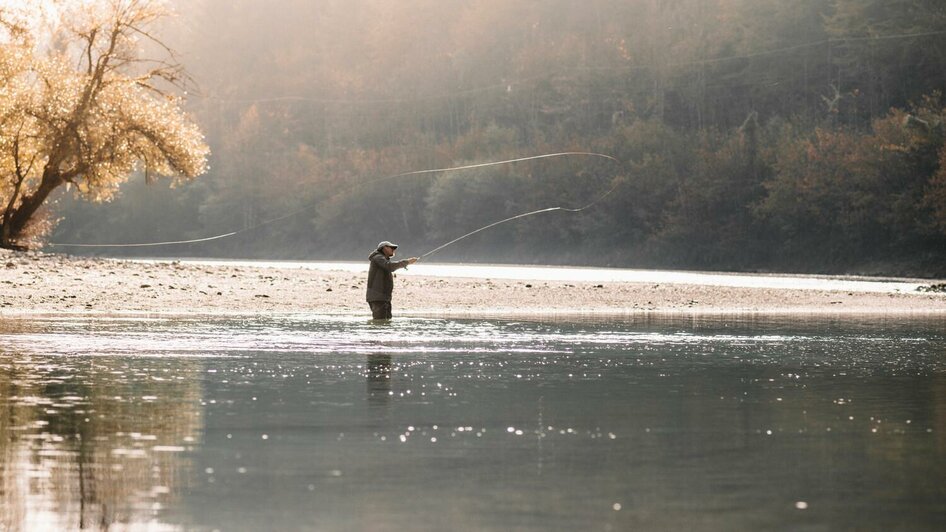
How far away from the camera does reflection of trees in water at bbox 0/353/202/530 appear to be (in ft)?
24.6

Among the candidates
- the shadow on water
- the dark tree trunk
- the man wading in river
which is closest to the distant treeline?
the dark tree trunk

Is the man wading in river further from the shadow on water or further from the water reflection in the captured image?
the shadow on water

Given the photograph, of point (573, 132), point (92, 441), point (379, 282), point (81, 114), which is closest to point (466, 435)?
point (92, 441)

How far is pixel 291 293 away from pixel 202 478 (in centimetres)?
2526

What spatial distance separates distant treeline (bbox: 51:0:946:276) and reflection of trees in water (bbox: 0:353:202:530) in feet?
152

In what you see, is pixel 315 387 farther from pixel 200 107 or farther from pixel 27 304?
pixel 200 107

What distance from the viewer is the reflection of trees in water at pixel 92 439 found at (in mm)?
7512

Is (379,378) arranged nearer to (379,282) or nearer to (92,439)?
(92,439)

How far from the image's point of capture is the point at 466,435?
10.5m

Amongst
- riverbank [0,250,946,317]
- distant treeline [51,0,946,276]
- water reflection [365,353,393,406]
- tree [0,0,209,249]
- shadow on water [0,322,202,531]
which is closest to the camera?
shadow on water [0,322,202,531]

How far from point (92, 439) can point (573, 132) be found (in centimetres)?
7984

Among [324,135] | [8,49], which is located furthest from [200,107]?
[8,49]

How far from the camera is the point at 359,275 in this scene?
4303 centimetres

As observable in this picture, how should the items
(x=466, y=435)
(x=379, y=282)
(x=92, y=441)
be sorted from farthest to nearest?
(x=379, y=282) → (x=466, y=435) → (x=92, y=441)
